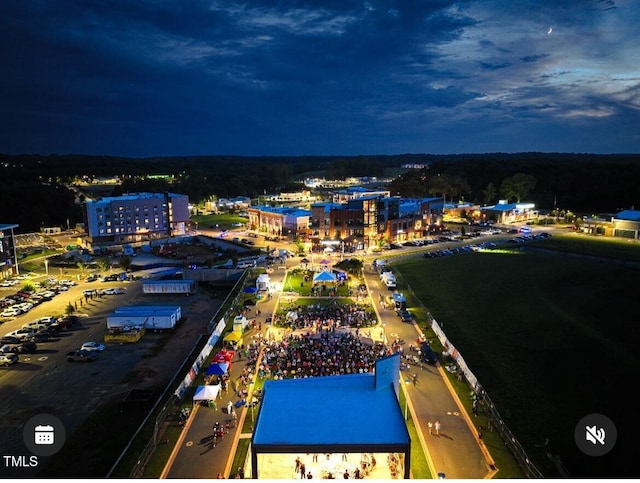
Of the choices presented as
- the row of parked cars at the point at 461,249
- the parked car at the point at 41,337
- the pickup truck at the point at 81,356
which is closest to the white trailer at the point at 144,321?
Result: the parked car at the point at 41,337

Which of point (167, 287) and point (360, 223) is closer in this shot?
point (167, 287)

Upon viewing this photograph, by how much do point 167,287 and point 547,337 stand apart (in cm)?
2712

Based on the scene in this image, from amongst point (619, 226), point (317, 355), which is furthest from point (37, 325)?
point (619, 226)

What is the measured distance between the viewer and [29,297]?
116ft

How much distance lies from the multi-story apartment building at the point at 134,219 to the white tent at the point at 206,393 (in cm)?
4554

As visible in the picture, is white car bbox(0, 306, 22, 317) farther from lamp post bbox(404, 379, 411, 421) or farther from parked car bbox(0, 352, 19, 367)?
lamp post bbox(404, 379, 411, 421)

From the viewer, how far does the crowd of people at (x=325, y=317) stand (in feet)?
87.7

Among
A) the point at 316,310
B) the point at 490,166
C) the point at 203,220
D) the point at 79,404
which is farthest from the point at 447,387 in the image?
the point at 490,166

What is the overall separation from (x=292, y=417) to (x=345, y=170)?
15581 cm

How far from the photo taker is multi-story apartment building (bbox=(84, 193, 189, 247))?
2317 inches

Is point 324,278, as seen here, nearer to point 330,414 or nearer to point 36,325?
point 36,325

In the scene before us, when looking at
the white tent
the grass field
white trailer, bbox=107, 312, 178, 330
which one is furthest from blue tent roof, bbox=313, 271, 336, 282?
the white tent

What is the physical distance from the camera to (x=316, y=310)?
29.6m

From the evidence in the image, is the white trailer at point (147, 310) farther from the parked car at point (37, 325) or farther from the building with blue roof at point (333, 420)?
the building with blue roof at point (333, 420)
